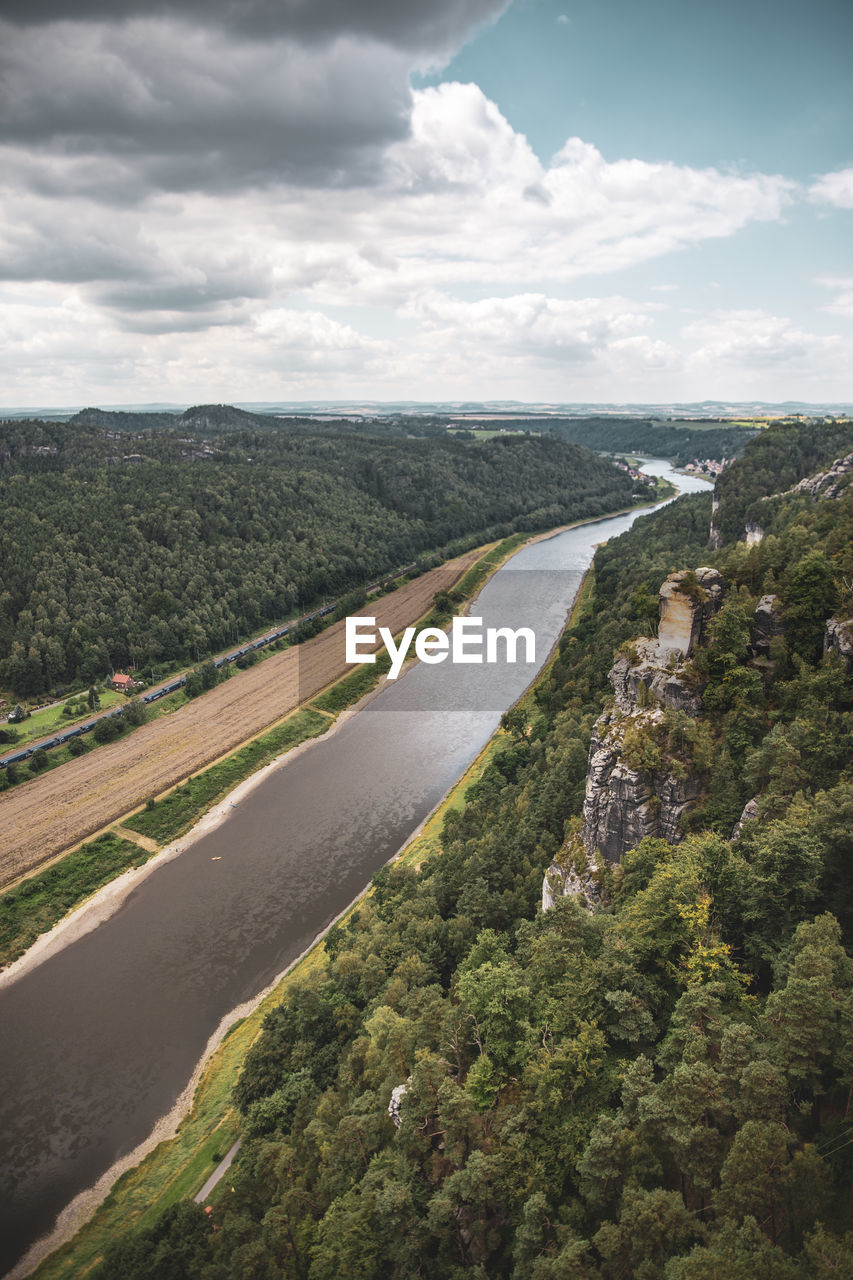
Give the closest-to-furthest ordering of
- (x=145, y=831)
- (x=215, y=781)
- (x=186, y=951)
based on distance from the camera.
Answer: (x=186, y=951)
(x=145, y=831)
(x=215, y=781)

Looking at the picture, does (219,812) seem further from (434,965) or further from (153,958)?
(434,965)

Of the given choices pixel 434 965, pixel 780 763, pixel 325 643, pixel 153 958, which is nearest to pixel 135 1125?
pixel 153 958

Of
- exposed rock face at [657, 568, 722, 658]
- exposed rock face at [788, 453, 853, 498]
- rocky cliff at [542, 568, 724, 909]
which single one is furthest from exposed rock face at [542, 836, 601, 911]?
exposed rock face at [788, 453, 853, 498]

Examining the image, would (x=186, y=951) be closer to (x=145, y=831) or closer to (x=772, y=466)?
(x=145, y=831)

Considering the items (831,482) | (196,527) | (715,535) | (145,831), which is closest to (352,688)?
(145,831)

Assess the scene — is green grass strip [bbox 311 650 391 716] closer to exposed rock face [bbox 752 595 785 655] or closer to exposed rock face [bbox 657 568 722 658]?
exposed rock face [bbox 657 568 722 658]

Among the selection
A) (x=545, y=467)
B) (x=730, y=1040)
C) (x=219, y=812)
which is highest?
(x=545, y=467)
